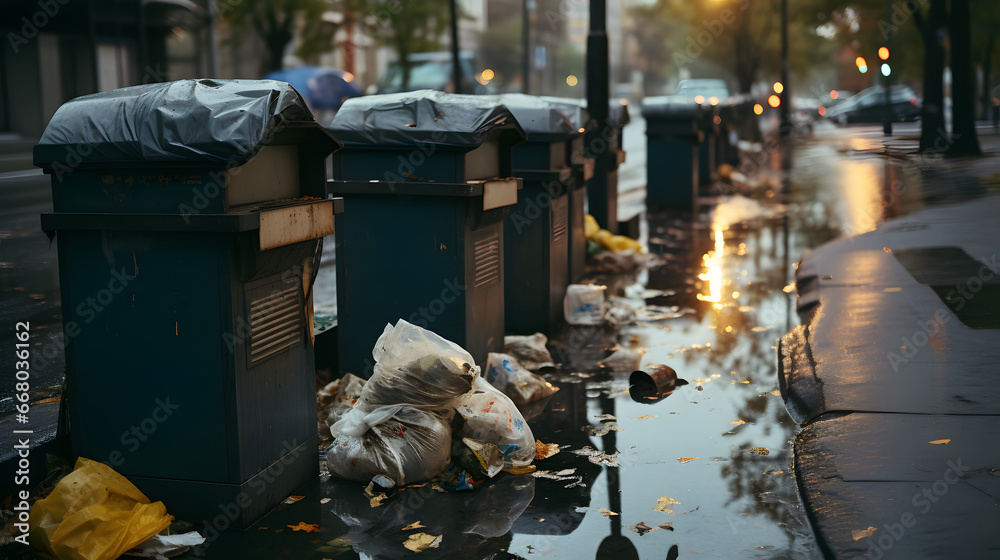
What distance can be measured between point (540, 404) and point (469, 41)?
2903 inches

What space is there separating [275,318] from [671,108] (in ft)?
41.3

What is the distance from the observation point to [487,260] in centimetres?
592

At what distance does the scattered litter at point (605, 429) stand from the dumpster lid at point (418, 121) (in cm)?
167

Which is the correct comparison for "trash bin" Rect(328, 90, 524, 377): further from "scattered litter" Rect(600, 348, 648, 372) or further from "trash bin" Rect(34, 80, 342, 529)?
"trash bin" Rect(34, 80, 342, 529)

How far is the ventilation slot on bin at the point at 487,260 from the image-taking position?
5.77 metres

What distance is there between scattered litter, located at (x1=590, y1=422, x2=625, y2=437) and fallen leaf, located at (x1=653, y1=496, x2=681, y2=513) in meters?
0.92

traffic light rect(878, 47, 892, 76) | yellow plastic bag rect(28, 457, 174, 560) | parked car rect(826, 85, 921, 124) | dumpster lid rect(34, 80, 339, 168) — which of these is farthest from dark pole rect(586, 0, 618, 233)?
parked car rect(826, 85, 921, 124)

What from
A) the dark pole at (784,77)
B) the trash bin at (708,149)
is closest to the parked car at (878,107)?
the dark pole at (784,77)

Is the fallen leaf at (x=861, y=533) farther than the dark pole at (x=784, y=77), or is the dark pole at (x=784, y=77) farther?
the dark pole at (x=784, y=77)

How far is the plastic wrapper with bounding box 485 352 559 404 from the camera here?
5.62m

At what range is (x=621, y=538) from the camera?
374 cm

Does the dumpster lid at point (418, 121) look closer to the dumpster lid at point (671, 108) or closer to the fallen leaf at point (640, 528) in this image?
the fallen leaf at point (640, 528)

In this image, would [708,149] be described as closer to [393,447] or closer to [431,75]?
[431,75]

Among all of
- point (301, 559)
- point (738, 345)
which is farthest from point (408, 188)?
point (738, 345)
